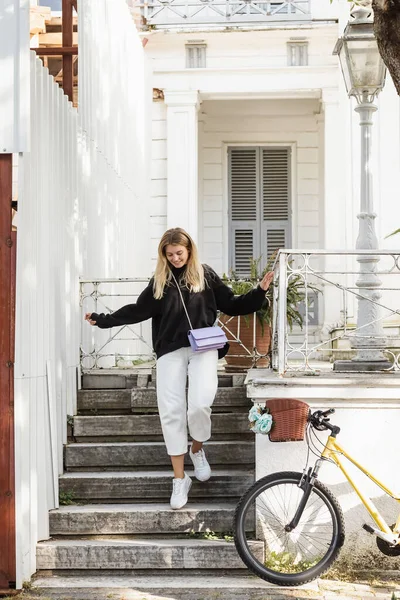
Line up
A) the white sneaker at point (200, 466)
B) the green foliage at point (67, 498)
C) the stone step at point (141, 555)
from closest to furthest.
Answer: the stone step at point (141, 555), the white sneaker at point (200, 466), the green foliage at point (67, 498)

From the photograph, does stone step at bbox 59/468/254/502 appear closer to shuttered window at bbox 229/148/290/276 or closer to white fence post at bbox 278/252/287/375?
white fence post at bbox 278/252/287/375

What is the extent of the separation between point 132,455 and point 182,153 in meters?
5.90

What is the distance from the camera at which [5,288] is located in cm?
623

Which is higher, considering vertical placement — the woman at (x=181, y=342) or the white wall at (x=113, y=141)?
the white wall at (x=113, y=141)

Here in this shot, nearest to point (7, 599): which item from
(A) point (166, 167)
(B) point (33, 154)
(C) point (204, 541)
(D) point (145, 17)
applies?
(C) point (204, 541)

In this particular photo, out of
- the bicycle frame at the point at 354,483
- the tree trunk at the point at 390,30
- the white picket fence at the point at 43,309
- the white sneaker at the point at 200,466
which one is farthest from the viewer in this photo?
the white sneaker at the point at 200,466

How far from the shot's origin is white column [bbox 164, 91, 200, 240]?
39.8 ft

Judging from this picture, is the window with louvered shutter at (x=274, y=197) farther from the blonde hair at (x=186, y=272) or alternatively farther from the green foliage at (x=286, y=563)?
the green foliage at (x=286, y=563)

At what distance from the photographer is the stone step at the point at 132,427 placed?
7.38m

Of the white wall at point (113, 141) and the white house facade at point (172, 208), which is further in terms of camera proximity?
the white wall at point (113, 141)

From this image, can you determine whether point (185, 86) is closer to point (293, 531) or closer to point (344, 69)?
point (344, 69)

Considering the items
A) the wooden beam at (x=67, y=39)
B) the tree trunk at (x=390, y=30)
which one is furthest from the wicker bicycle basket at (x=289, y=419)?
the wooden beam at (x=67, y=39)

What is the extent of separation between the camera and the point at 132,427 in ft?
24.4

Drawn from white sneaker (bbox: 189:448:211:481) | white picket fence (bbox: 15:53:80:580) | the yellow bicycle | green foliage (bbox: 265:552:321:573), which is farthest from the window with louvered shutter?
green foliage (bbox: 265:552:321:573)
